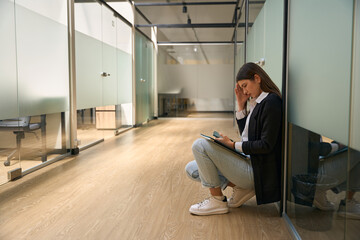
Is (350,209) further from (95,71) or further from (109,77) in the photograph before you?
(109,77)

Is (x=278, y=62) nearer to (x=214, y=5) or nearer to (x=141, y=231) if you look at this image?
(x=141, y=231)

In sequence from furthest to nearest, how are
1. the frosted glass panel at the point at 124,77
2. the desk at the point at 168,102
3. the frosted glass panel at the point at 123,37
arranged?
the desk at the point at 168,102, the frosted glass panel at the point at 124,77, the frosted glass panel at the point at 123,37

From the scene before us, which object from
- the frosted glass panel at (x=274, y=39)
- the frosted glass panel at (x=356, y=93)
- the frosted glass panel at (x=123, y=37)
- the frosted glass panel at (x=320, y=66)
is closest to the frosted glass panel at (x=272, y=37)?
the frosted glass panel at (x=274, y=39)

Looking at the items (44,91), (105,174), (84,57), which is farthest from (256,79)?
(84,57)

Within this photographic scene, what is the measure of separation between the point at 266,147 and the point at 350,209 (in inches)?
35.8

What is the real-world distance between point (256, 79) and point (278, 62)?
0.31 meters

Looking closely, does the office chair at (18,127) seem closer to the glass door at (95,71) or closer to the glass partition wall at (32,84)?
the glass partition wall at (32,84)

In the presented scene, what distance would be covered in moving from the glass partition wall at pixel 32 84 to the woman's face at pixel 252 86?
6.74 feet

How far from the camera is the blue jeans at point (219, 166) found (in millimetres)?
2246

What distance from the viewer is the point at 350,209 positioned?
1.21 m

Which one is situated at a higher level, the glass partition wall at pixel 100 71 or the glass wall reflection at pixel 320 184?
the glass partition wall at pixel 100 71

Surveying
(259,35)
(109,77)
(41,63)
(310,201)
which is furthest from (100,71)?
(310,201)

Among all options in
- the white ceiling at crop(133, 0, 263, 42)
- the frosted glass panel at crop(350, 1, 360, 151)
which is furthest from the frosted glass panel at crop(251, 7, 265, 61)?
the white ceiling at crop(133, 0, 263, 42)

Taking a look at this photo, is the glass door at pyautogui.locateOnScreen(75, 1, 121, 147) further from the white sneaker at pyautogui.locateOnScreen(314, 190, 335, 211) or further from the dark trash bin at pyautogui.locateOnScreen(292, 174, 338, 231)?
the white sneaker at pyautogui.locateOnScreen(314, 190, 335, 211)
